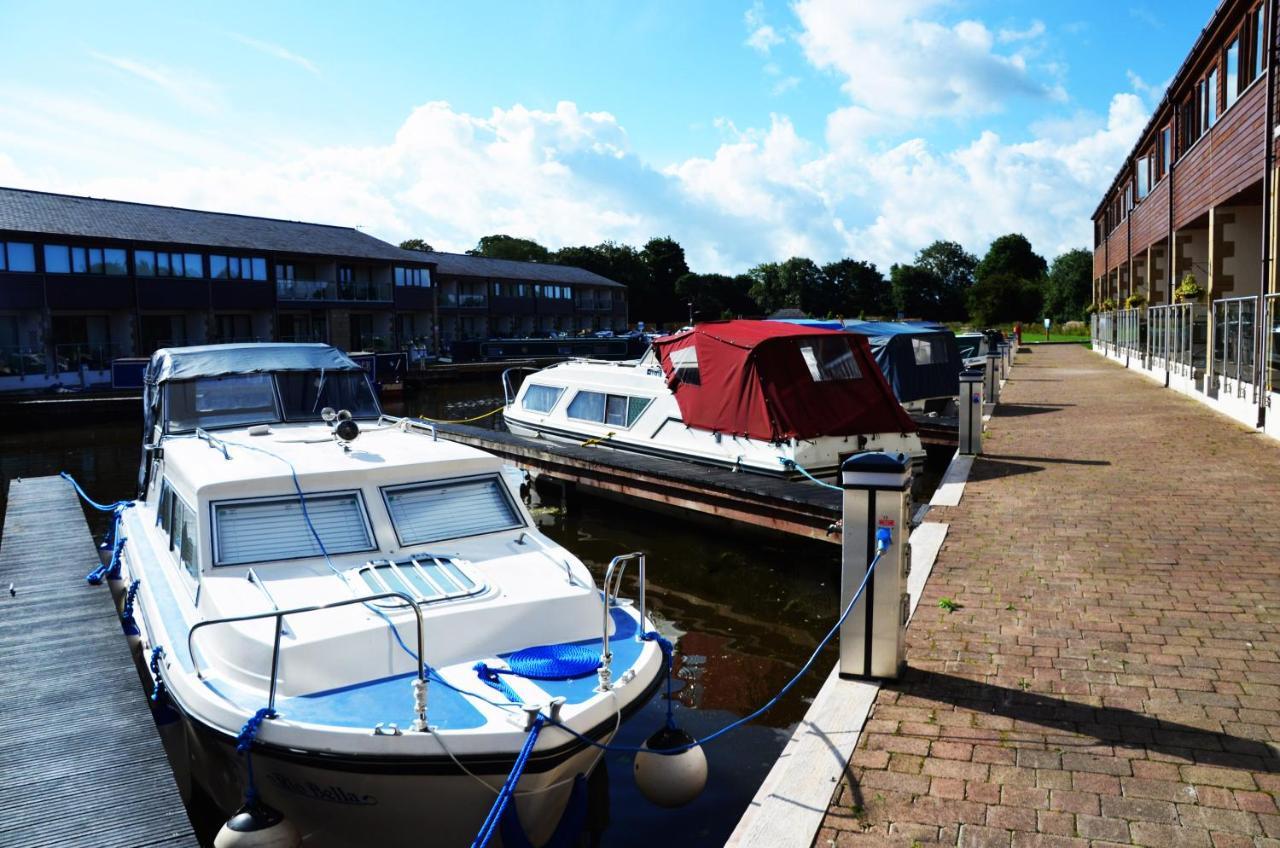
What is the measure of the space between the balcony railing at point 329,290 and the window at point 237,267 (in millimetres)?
1189

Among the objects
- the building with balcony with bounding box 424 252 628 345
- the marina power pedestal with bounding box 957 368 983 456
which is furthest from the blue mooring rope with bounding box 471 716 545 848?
the building with balcony with bounding box 424 252 628 345

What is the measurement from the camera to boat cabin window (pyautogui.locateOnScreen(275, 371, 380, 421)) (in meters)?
11.3

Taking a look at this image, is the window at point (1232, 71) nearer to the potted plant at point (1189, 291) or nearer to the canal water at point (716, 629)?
the potted plant at point (1189, 291)

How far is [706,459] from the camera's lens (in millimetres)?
14930

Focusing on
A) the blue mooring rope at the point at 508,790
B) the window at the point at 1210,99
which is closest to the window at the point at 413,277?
the window at the point at 1210,99

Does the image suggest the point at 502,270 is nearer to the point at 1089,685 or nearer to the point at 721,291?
the point at 721,291

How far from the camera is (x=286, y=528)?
7230 millimetres

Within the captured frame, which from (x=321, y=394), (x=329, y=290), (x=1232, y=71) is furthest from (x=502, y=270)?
(x=321, y=394)

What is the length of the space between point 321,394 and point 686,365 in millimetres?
6424

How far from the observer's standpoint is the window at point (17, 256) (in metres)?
36.2

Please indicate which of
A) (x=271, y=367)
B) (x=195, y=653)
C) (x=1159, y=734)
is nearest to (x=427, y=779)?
(x=195, y=653)

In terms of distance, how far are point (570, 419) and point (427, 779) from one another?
13462 millimetres

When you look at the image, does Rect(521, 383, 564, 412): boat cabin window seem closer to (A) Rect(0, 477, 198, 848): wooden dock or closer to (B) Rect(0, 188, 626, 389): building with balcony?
(A) Rect(0, 477, 198, 848): wooden dock

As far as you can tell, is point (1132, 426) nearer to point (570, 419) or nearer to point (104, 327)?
point (570, 419)
